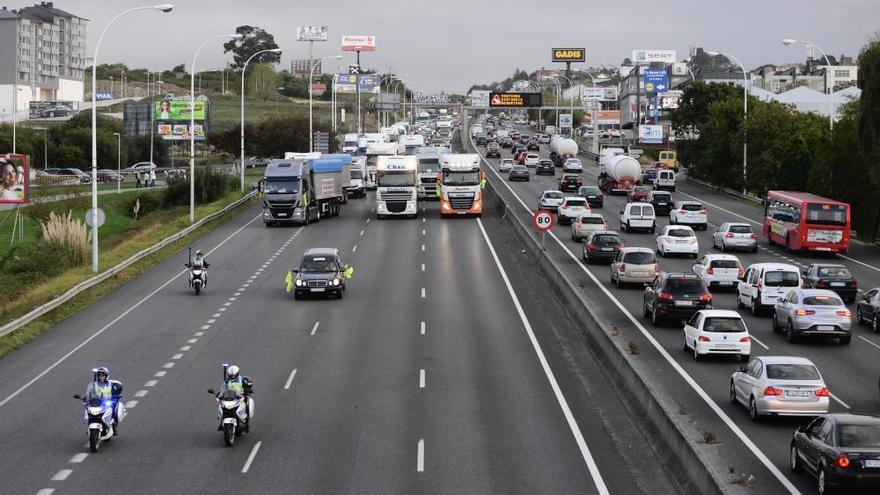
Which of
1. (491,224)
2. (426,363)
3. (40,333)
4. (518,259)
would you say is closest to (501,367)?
(426,363)

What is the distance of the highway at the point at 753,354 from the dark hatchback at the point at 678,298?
51 cm

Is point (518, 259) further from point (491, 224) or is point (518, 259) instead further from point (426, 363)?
point (426, 363)

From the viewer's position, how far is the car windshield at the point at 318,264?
40.9m

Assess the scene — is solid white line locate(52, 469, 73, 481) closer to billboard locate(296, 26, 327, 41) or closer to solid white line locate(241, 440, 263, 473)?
solid white line locate(241, 440, 263, 473)

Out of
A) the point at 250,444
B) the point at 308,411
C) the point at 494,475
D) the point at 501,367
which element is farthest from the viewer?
the point at 501,367

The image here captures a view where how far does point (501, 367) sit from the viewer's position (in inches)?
1152

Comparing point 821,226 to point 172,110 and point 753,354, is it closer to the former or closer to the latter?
point 753,354

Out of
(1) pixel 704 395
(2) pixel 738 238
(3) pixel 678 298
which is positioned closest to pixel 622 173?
(2) pixel 738 238

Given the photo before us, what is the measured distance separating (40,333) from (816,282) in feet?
78.6

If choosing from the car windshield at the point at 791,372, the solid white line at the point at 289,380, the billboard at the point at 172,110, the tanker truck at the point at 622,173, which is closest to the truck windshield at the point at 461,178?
the tanker truck at the point at 622,173

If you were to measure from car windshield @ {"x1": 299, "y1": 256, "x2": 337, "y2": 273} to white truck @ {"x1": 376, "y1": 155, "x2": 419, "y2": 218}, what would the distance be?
85.5 ft

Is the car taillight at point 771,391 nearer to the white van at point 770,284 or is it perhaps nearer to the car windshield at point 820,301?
the car windshield at point 820,301

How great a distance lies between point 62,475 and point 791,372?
42.7ft

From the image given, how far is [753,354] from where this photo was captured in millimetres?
30781
